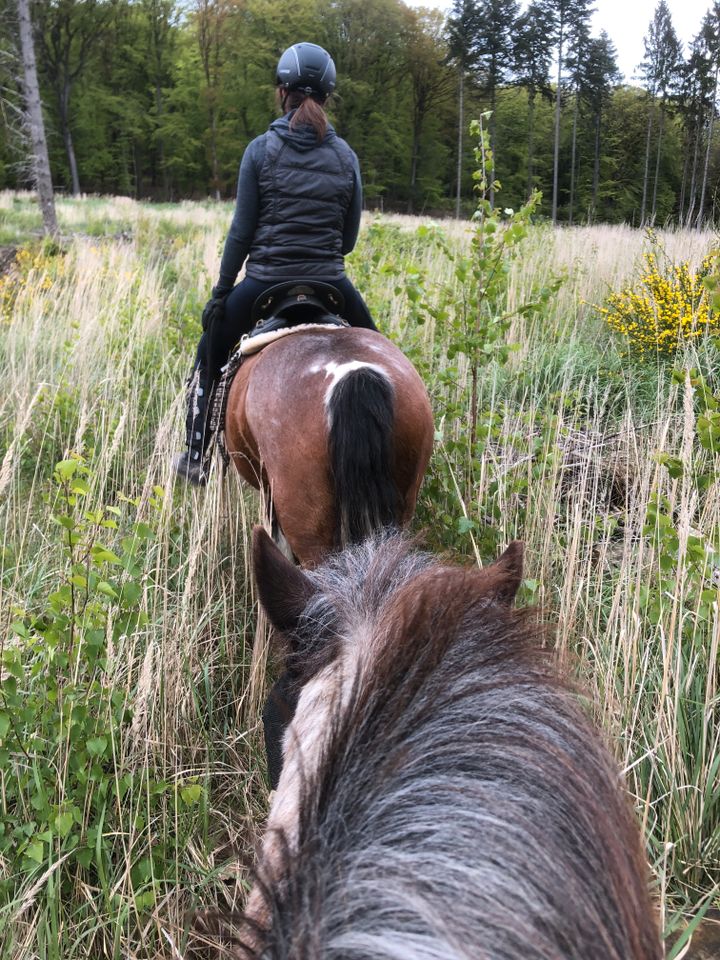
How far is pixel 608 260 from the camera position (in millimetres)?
8773

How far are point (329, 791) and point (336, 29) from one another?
58.6 meters

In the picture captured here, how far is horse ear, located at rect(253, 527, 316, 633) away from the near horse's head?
1.32ft

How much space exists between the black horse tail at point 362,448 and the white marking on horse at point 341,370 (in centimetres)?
2

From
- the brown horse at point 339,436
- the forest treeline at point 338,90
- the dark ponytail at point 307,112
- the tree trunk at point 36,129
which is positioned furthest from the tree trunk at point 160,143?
the brown horse at point 339,436

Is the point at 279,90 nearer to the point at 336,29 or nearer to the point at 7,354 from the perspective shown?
the point at 7,354

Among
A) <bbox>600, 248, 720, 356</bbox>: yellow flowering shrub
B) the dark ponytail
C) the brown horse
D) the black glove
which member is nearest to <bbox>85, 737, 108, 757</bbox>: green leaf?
the brown horse

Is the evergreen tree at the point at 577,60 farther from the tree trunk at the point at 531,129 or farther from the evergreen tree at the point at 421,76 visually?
the evergreen tree at the point at 421,76

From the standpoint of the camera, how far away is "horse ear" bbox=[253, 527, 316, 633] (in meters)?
1.52

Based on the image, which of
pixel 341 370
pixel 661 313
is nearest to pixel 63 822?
pixel 341 370

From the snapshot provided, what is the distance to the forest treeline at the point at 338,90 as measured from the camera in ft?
123

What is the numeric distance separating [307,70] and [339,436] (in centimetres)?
199

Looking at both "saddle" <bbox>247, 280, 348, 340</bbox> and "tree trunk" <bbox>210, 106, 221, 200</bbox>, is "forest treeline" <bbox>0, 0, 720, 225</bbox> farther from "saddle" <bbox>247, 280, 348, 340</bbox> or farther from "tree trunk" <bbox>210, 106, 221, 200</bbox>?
"saddle" <bbox>247, 280, 348, 340</bbox>

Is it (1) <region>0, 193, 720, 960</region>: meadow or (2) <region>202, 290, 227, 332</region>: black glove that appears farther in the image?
(2) <region>202, 290, 227, 332</region>: black glove

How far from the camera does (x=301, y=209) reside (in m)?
3.63
